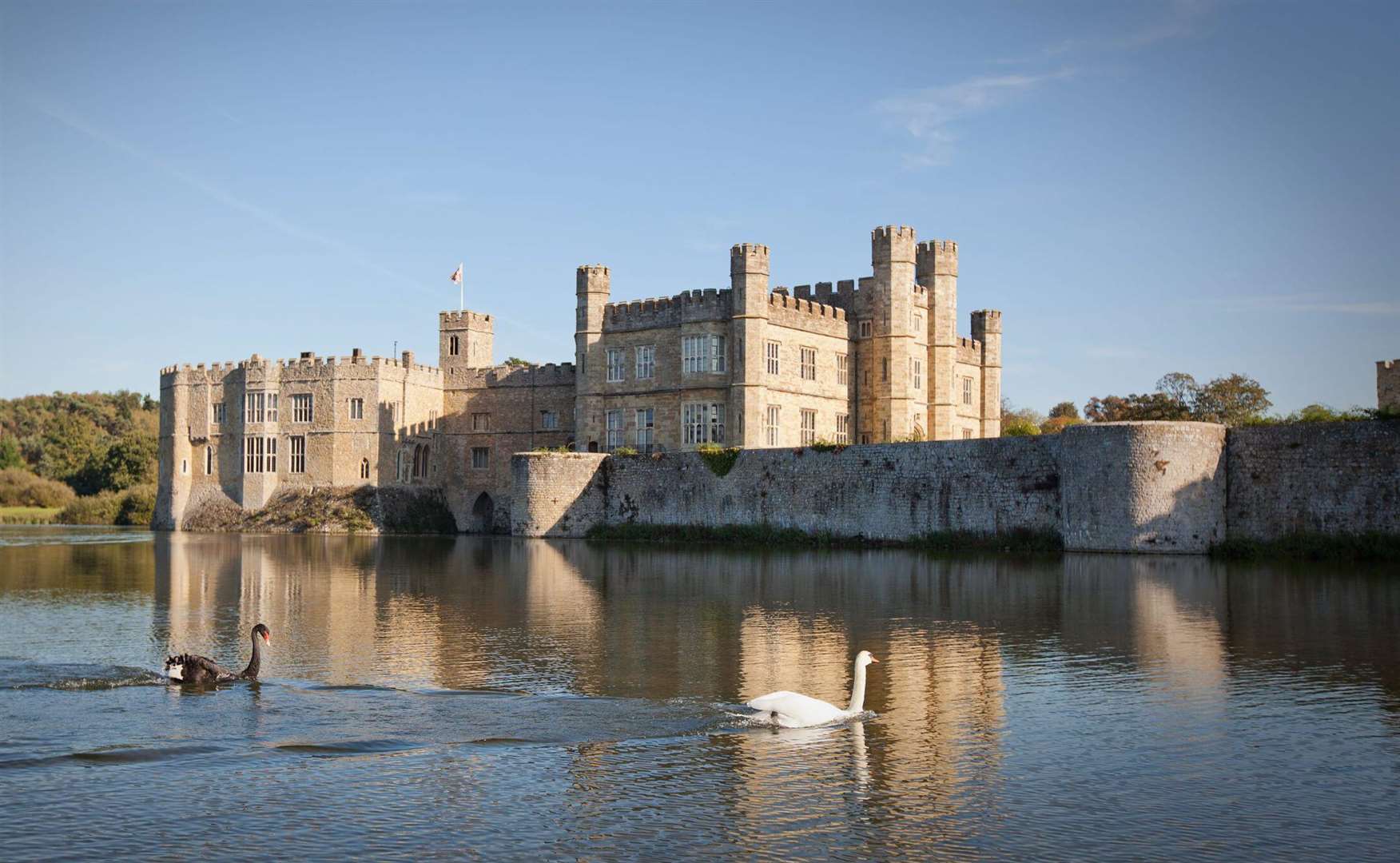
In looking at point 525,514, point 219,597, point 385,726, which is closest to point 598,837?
point 385,726

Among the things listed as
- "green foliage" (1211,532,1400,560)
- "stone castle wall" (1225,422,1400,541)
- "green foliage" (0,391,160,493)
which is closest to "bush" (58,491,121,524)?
"green foliage" (0,391,160,493)

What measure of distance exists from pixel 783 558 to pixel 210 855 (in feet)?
89.3

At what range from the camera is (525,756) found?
A: 1105 cm

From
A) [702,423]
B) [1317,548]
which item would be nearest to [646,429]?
[702,423]

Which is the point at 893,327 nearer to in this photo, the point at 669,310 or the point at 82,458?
the point at 669,310

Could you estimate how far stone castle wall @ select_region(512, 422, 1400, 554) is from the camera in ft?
103

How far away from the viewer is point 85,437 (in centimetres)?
8881

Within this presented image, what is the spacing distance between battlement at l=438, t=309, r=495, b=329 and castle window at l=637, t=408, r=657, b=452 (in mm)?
14073

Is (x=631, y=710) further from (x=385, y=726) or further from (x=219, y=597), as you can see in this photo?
(x=219, y=597)

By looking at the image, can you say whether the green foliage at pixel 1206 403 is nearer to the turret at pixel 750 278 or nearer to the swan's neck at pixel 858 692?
the turret at pixel 750 278

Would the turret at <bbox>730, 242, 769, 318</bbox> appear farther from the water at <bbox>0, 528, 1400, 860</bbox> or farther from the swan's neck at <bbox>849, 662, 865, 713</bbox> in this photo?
the swan's neck at <bbox>849, 662, 865, 713</bbox>

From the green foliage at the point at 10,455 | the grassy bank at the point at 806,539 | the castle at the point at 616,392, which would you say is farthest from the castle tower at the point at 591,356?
the green foliage at the point at 10,455

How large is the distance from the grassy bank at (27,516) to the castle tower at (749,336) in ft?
141

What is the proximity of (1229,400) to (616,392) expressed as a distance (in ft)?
88.3
